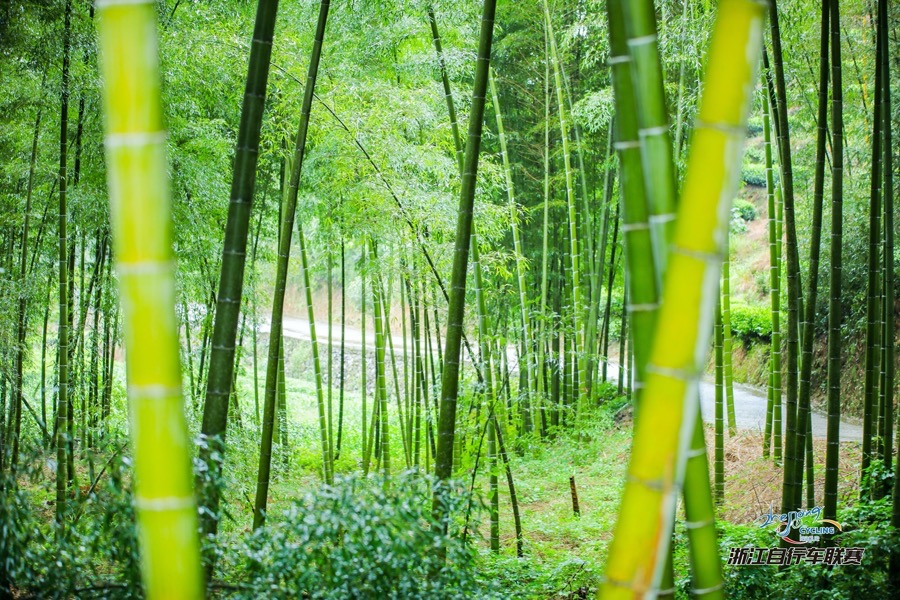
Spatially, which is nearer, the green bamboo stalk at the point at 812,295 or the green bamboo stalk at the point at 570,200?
the green bamboo stalk at the point at 812,295

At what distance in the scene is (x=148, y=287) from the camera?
41.1 inches

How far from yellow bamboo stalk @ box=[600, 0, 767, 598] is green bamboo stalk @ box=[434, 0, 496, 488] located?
6.10 feet

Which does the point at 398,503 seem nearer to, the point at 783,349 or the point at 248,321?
the point at 248,321

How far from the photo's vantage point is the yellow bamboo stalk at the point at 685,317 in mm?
1046

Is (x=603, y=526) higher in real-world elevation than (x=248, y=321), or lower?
lower

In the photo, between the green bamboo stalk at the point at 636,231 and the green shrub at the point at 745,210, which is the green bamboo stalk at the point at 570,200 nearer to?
the green bamboo stalk at the point at 636,231

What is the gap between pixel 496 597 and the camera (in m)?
2.63

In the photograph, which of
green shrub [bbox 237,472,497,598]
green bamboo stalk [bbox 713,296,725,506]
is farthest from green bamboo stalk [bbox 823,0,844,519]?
green shrub [bbox 237,472,497,598]

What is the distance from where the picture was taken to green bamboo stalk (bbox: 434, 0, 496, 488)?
293cm

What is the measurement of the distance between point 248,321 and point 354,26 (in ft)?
11.1

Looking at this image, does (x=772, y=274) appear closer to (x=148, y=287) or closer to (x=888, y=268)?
(x=888, y=268)

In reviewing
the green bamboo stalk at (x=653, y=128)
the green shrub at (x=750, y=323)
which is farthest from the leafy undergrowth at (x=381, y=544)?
the green shrub at (x=750, y=323)

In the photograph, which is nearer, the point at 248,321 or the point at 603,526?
the point at 603,526

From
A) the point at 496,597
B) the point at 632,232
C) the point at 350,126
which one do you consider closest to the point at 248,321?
the point at 350,126
